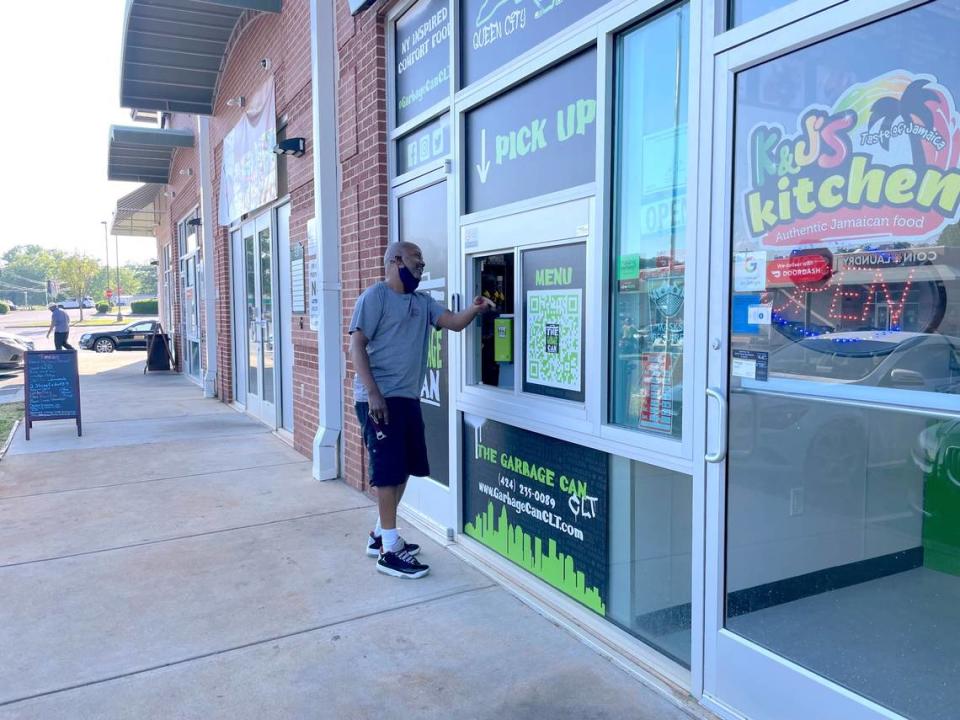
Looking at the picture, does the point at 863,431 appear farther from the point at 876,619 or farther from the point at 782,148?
the point at 782,148

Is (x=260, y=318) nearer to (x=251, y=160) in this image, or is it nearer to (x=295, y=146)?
(x=251, y=160)

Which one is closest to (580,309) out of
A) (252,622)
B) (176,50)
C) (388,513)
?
(388,513)

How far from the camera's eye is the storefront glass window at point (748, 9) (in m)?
2.53

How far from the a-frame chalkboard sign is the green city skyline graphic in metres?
6.20

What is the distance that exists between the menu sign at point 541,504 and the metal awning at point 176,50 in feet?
19.2

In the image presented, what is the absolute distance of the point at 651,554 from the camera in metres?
3.22

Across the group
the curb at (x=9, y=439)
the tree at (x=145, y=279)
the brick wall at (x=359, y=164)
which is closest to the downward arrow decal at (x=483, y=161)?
the brick wall at (x=359, y=164)

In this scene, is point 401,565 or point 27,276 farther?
point 27,276

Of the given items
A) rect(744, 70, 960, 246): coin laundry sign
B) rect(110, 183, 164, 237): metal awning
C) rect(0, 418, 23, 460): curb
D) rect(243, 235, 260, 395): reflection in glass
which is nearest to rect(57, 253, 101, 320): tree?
rect(110, 183, 164, 237): metal awning

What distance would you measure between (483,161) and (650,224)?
1.53 metres

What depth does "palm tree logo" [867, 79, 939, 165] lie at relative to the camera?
2131mm

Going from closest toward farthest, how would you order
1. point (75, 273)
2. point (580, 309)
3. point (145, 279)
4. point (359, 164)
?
point (580, 309), point (359, 164), point (75, 273), point (145, 279)

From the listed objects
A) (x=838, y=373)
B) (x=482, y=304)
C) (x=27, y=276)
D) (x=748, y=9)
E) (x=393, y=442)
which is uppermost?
(x=27, y=276)

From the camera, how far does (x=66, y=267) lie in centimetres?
6900
